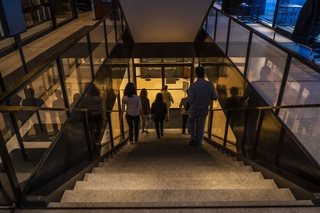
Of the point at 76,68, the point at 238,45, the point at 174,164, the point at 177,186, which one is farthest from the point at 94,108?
the point at 238,45

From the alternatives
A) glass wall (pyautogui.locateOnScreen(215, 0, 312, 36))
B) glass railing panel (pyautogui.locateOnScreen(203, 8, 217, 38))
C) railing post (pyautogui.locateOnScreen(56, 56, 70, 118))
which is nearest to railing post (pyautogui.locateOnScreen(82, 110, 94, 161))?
railing post (pyautogui.locateOnScreen(56, 56, 70, 118))

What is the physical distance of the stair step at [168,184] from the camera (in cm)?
277

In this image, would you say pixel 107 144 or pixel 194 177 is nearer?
pixel 194 177

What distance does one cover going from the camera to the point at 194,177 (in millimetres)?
3240

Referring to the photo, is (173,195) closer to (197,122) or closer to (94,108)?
(197,122)

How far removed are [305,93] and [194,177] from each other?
5.72ft

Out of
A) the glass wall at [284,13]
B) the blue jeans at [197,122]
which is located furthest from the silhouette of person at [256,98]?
the glass wall at [284,13]

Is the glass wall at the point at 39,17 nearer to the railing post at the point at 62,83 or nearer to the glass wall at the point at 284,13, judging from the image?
the railing post at the point at 62,83

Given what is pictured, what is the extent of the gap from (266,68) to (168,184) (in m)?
2.32

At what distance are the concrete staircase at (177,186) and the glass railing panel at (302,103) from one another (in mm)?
576

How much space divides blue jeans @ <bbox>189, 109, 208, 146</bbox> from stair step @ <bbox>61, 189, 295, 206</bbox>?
6.15ft

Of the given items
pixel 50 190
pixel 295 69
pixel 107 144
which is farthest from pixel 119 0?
pixel 50 190

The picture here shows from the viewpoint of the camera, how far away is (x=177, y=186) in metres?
2.76

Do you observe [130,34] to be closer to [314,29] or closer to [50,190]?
[314,29]
